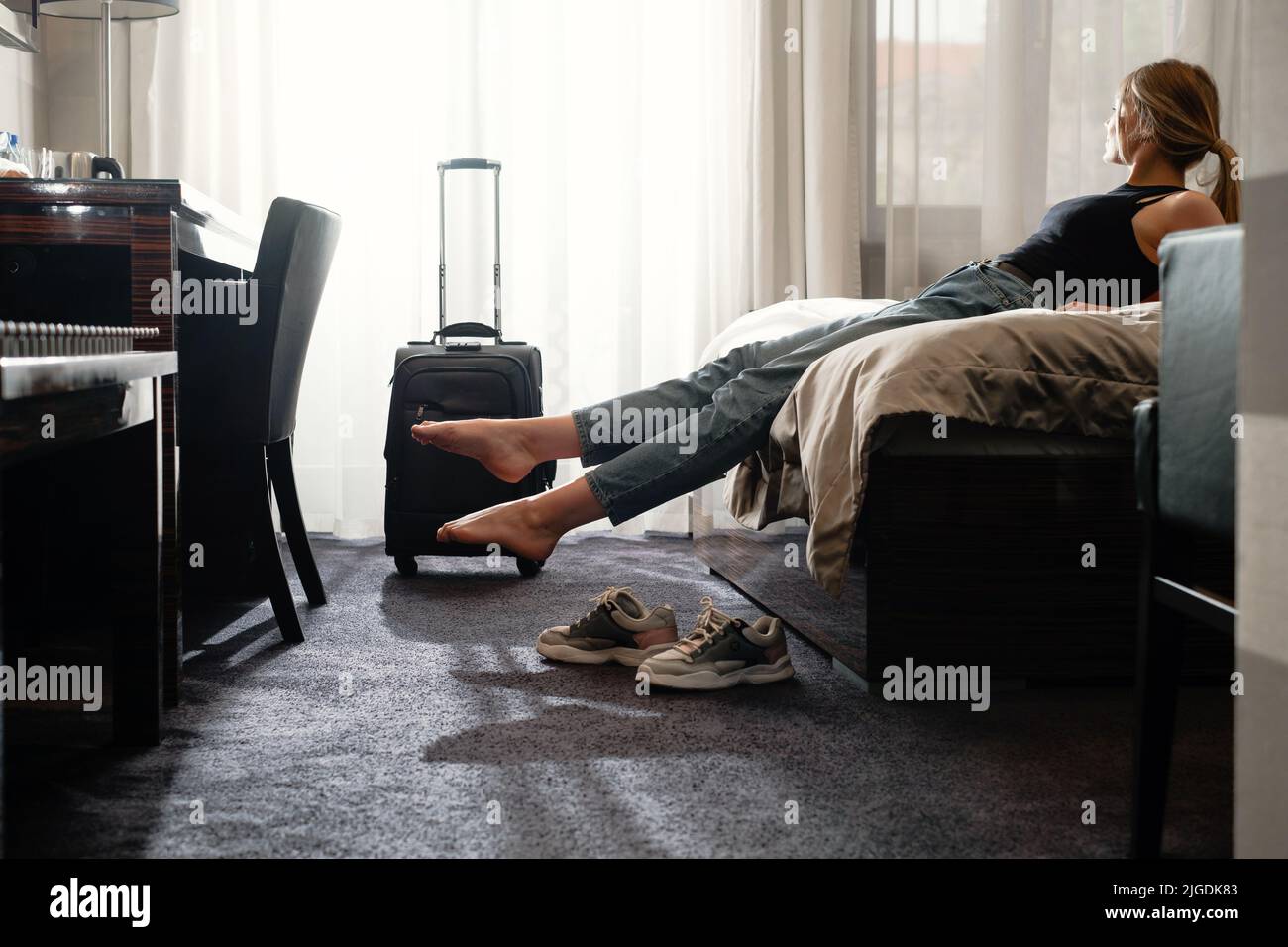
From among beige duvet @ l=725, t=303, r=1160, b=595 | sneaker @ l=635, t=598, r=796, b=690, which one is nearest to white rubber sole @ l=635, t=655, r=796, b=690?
sneaker @ l=635, t=598, r=796, b=690

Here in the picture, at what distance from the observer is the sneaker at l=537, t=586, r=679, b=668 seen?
5.98 ft

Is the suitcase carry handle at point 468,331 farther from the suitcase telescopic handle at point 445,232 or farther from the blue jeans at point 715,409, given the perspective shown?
the blue jeans at point 715,409

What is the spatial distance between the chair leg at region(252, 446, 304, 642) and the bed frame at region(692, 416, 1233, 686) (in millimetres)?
979

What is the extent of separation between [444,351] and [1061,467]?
1593 mm

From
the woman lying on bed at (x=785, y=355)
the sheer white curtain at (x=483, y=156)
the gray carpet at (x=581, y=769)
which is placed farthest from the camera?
the sheer white curtain at (x=483, y=156)

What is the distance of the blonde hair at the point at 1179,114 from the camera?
6.77 feet

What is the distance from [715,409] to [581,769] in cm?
68

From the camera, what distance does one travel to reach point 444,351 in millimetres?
2676

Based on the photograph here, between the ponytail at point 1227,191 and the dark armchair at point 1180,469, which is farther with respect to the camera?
the ponytail at point 1227,191

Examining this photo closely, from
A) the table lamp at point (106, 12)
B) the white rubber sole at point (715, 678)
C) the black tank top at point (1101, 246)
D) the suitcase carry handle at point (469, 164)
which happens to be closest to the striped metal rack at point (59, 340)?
the white rubber sole at point (715, 678)

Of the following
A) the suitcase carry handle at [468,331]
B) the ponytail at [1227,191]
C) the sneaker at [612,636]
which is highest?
the ponytail at [1227,191]

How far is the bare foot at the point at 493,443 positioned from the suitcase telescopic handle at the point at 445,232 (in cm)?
91

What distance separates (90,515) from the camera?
142 cm
